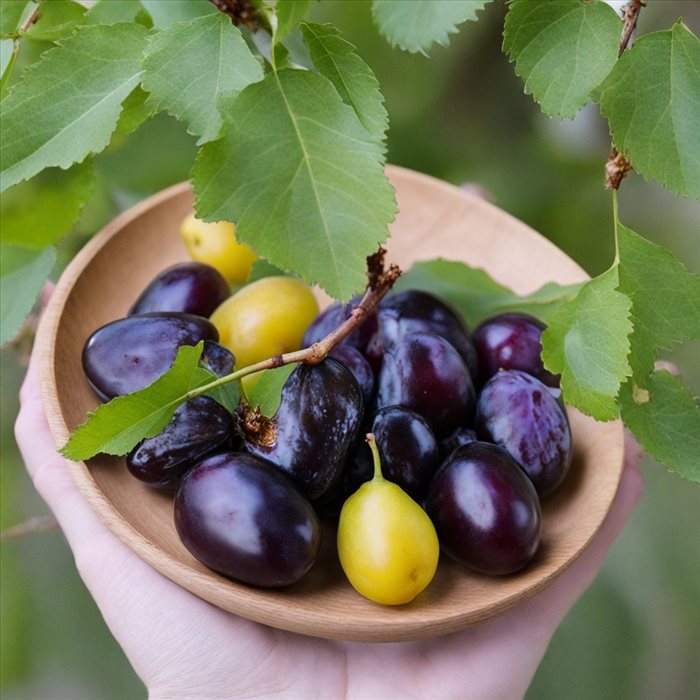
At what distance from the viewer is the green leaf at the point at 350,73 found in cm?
43

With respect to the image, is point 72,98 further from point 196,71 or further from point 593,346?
point 593,346

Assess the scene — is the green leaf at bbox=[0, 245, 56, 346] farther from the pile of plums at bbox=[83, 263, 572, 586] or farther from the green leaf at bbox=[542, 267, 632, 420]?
the green leaf at bbox=[542, 267, 632, 420]

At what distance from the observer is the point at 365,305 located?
528 millimetres

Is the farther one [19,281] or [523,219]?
[523,219]

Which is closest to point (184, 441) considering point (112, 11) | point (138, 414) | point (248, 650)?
point (138, 414)

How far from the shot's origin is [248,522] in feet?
1.65

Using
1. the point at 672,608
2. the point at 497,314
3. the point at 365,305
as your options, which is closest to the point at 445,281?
the point at 497,314

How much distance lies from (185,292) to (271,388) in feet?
0.57

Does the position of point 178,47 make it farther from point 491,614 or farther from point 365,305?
point 491,614

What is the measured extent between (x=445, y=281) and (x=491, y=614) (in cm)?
31

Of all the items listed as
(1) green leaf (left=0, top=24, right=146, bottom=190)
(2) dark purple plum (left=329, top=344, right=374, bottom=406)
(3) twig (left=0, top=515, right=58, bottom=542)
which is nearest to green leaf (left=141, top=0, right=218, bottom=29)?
(1) green leaf (left=0, top=24, right=146, bottom=190)

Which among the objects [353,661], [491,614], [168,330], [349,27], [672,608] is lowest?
[672,608]

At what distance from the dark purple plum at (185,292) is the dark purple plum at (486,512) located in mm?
250

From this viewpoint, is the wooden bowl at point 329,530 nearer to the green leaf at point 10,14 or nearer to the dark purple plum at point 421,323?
the dark purple plum at point 421,323
